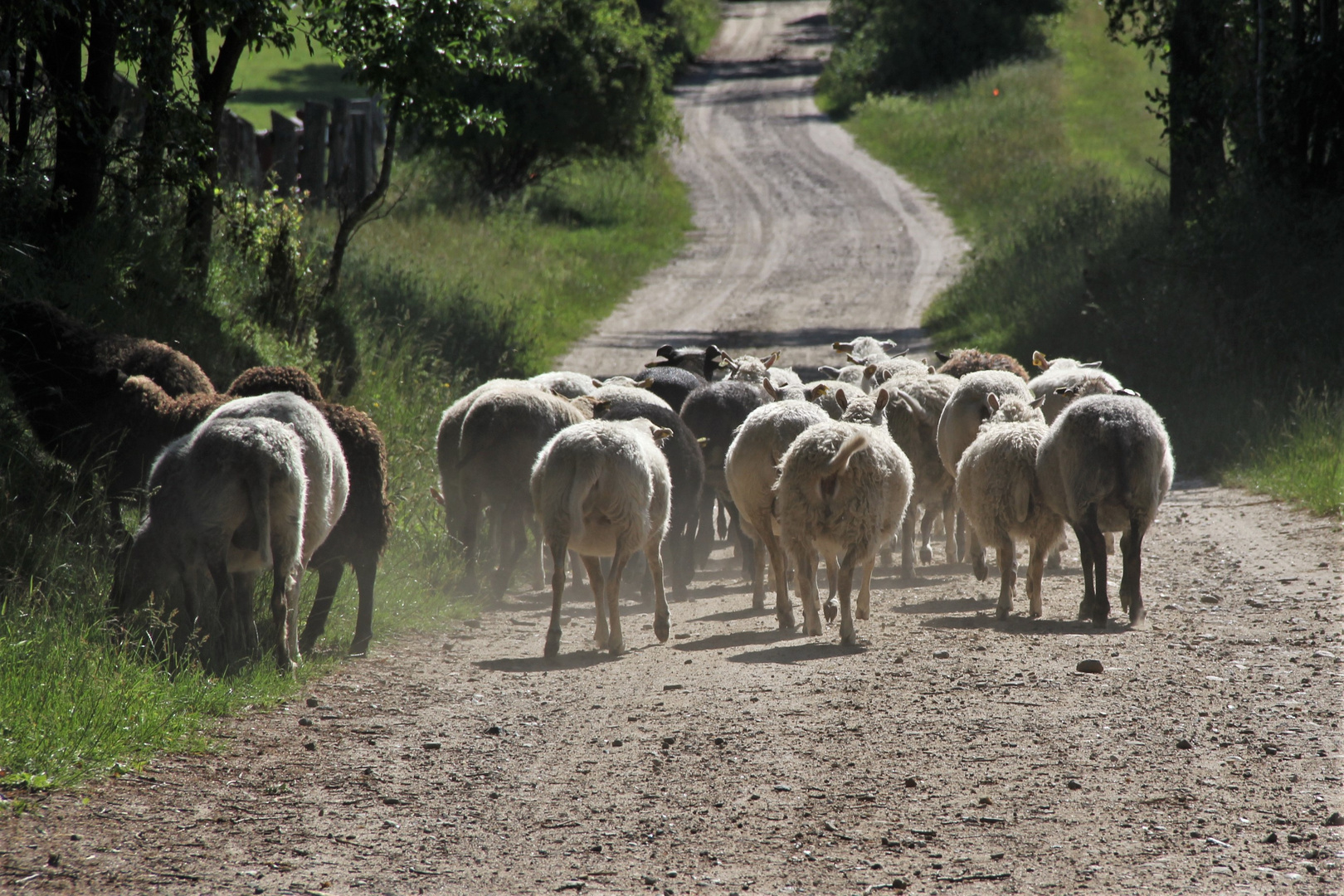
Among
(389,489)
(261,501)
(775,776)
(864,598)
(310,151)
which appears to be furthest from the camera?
(310,151)

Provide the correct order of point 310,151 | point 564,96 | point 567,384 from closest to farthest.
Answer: point 567,384, point 310,151, point 564,96

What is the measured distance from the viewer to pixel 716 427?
10148mm

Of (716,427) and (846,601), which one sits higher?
(716,427)

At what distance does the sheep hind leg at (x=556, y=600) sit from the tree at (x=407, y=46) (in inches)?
213

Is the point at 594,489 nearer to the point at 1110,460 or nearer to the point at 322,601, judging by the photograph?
the point at 322,601

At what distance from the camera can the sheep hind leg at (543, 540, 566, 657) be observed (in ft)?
24.4

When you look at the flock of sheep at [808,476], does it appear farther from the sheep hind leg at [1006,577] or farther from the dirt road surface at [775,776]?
the dirt road surface at [775,776]

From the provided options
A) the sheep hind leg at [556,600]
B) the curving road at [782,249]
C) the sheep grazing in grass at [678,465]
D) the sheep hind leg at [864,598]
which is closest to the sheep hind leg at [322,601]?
the sheep hind leg at [556,600]

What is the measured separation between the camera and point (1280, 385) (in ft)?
42.7

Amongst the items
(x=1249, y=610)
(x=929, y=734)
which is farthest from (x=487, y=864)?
(x=1249, y=610)

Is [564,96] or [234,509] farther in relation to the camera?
[564,96]

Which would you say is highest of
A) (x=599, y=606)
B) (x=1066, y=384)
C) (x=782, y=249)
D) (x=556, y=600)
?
(x=782, y=249)

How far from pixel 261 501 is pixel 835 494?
315cm

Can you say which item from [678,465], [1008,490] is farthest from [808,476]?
[678,465]
